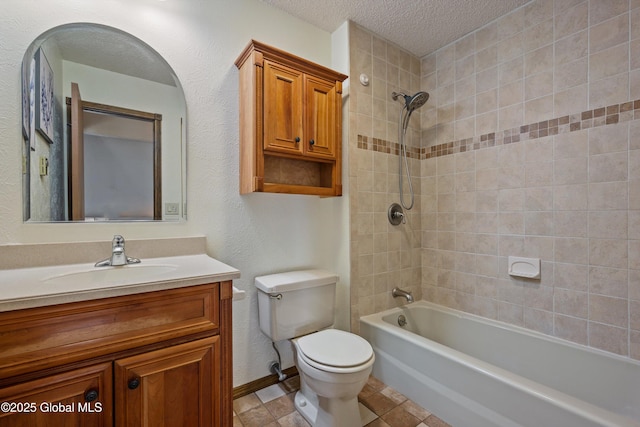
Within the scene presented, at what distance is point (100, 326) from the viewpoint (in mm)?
917

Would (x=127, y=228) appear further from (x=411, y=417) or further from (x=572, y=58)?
(x=572, y=58)

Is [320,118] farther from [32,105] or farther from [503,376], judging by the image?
[503,376]

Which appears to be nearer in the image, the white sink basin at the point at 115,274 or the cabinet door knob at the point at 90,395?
the cabinet door knob at the point at 90,395

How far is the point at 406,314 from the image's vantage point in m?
2.24

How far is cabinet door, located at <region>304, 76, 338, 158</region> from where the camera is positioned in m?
1.75

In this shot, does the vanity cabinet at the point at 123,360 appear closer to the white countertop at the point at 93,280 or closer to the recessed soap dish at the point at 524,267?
the white countertop at the point at 93,280

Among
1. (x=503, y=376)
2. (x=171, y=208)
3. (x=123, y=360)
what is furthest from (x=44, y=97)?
(x=503, y=376)

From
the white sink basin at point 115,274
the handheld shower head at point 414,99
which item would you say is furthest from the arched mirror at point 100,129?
the handheld shower head at point 414,99

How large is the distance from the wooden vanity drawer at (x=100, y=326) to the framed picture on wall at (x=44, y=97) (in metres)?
0.86

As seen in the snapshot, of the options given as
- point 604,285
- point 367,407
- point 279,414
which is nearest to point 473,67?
point 604,285

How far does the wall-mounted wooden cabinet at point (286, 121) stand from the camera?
5.21ft

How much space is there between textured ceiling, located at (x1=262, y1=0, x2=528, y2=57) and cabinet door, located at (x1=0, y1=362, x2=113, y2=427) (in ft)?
6.81

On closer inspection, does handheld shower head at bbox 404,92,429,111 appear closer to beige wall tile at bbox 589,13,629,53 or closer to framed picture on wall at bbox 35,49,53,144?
beige wall tile at bbox 589,13,629,53

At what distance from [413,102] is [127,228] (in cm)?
192
